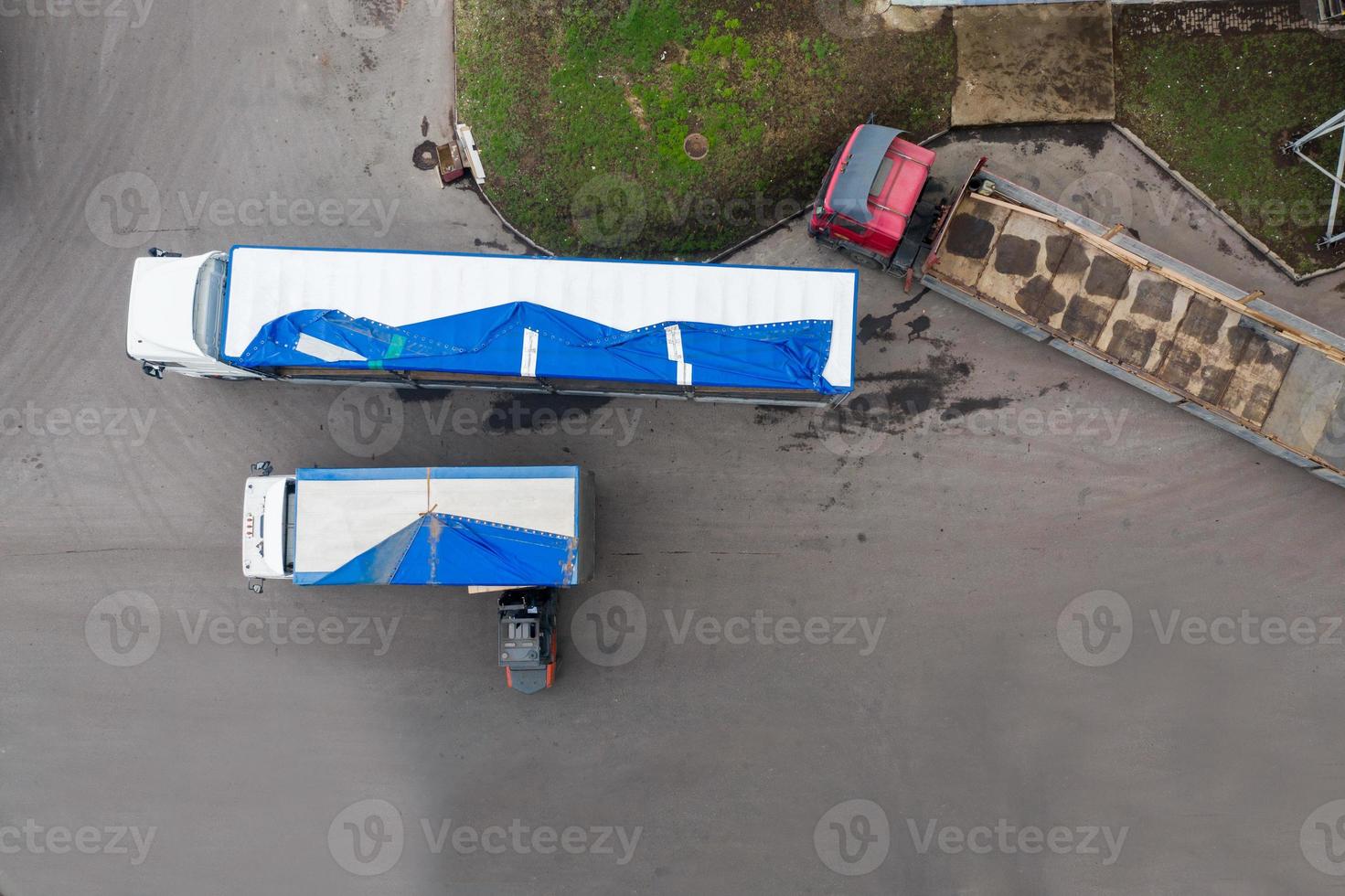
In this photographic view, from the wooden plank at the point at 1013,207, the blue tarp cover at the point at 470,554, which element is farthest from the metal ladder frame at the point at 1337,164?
the blue tarp cover at the point at 470,554

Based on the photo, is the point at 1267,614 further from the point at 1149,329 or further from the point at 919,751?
the point at 919,751

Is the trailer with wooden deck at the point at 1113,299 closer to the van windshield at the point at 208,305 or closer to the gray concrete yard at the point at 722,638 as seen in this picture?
the gray concrete yard at the point at 722,638

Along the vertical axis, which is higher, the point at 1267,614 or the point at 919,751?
the point at 1267,614

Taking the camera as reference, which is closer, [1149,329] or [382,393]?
[1149,329]

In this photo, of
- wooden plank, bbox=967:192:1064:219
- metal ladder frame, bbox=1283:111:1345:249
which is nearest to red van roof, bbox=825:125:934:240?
wooden plank, bbox=967:192:1064:219

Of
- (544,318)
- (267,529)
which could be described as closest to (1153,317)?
(544,318)

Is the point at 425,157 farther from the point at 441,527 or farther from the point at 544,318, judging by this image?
the point at 441,527

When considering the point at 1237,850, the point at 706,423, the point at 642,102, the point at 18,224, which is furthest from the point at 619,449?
the point at 1237,850
